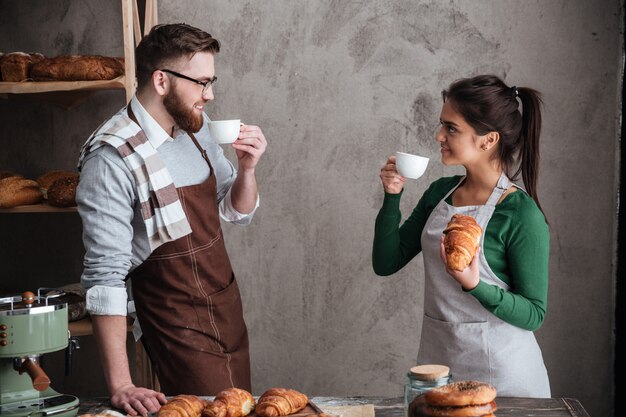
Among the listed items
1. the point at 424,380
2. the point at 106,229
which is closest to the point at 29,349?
the point at 106,229

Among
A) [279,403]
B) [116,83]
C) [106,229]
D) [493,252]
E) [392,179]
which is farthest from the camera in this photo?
[116,83]

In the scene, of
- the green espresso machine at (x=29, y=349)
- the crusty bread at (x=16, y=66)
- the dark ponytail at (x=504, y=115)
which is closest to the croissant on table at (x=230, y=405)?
the green espresso machine at (x=29, y=349)

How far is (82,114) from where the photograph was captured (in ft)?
10.5

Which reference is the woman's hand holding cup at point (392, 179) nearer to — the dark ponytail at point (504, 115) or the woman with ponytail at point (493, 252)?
the woman with ponytail at point (493, 252)

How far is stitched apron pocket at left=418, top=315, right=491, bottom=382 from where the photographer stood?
2117mm

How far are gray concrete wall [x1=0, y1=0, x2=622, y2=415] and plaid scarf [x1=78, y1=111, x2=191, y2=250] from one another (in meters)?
0.93

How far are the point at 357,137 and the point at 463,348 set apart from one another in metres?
1.16

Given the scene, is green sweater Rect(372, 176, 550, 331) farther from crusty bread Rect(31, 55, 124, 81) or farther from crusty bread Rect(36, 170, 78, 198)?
crusty bread Rect(36, 170, 78, 198)

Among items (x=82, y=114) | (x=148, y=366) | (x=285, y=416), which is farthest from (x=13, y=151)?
(x=285, y=416)

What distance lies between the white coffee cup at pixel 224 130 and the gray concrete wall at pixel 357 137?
101 centimetres

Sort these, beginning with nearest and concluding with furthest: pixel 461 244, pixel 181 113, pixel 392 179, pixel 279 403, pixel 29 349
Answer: pixel 29 349 < pixel 279 403 < pixel 461 244 < pixel 181 113 < pixel 392 179

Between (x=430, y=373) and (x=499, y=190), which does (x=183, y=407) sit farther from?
(x=499, y=190)

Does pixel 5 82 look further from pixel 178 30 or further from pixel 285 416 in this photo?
pixel 285 416

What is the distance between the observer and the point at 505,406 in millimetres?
1711
